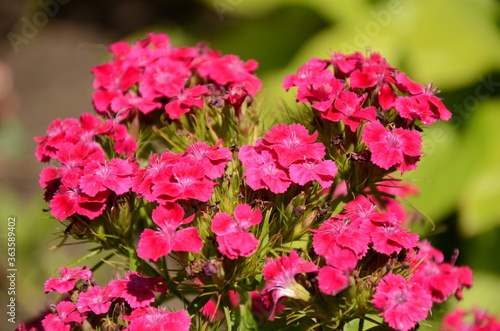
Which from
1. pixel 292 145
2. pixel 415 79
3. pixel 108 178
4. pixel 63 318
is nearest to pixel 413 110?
pixel 292 145

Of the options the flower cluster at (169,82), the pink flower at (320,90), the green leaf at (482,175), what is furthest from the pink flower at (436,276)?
the green leaf at (482,175)

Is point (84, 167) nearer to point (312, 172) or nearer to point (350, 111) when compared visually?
point (312, 172)

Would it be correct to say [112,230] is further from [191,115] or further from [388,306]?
[388,306]

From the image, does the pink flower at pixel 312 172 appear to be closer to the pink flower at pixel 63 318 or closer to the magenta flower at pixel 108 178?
the magenta flower at pixel 108 178

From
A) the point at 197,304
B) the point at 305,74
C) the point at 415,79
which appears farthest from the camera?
the point at 415,79

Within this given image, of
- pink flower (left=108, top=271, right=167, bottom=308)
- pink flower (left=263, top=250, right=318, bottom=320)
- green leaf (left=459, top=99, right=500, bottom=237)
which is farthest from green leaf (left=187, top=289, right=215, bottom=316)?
green leaf (left=459, top=99, right=500, bottom=237)

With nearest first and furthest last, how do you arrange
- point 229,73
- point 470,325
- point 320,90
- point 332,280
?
1. point 332,280
2. point 320,90
3. point 229,73
4. point 470,325
